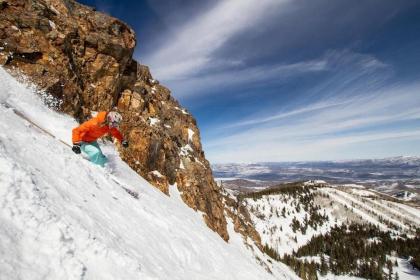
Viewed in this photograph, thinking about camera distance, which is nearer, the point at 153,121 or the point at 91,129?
the point at 91,129

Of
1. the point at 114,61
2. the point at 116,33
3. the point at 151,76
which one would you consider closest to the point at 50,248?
the point at 114,61

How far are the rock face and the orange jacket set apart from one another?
31.8ft

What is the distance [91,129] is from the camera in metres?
15.8

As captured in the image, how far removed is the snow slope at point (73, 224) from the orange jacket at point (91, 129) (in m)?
0.99

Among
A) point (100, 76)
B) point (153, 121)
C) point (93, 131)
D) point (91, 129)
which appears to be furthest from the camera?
point (153, 121)

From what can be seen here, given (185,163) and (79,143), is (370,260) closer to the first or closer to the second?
(185,163)

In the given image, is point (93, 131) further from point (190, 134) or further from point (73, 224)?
point (190, 134)

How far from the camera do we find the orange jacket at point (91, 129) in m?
15.5

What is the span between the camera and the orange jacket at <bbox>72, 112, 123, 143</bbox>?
15.5 meters

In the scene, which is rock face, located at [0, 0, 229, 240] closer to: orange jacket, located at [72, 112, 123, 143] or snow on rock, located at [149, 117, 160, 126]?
snow on rock, located at [149, 117, 160, 126]

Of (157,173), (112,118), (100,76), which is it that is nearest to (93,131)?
(112,118)

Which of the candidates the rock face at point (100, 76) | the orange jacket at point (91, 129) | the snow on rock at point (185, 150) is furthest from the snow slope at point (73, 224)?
the snow on rock at point (185, 150)

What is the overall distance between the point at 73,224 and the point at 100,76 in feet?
86.2

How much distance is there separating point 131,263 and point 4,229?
11.2ft
